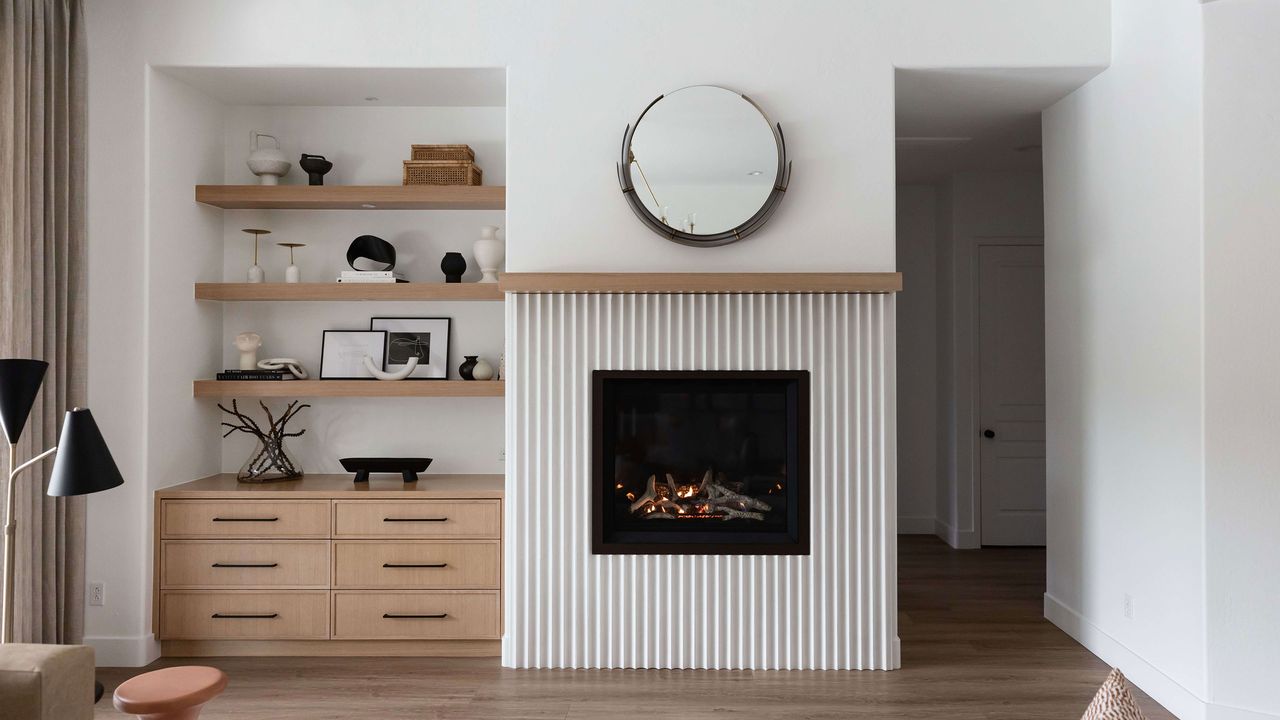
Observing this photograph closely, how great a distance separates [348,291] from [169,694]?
1.98 metres

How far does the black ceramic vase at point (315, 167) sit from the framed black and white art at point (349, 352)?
74 centimetres

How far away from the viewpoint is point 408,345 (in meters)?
3.78

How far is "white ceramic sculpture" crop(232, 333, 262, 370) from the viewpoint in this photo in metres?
3.64

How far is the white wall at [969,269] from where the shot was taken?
5.23 meters

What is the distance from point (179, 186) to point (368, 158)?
2.74 ft

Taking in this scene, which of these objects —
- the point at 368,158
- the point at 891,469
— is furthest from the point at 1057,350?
the point at 368,158

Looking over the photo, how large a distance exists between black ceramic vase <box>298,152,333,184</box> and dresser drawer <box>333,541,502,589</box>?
171 centimetres

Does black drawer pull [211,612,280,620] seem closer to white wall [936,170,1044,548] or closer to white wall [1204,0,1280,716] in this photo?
white wall [1204,0,1280,716]

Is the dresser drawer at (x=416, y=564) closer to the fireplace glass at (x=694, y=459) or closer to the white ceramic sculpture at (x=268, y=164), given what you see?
the fireplace glass at (x=694, y=459)

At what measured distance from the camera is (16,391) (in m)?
2.45

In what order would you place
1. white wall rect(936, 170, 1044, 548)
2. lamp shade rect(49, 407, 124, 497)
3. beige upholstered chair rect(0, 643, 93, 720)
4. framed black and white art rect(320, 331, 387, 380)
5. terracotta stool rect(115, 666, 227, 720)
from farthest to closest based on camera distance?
white wall rect(936, 170, 1044, 548), framed black and white art rect(320, 331, 387, 380), lamp shade rect(49, 407, 124, 497), terracotta stool rect(115, 666, 227, 720), beige upholstered chair rect(0, 643, 93, 720)

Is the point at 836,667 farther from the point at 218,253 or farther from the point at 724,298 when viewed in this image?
the point at 218,253

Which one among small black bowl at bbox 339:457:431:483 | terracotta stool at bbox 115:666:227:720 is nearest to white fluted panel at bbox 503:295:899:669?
small black bowl at bbox 339:457:431:483

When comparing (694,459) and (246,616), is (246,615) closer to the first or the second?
(246,616)
